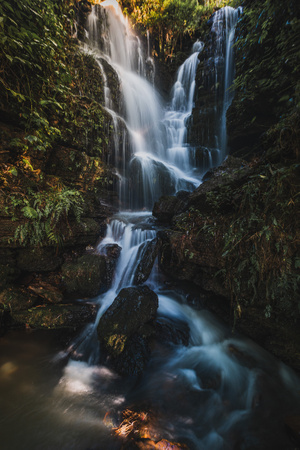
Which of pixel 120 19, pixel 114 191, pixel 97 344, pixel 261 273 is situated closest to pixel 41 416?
pixel 97 344

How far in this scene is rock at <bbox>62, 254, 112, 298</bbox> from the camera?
A: 4.29 meters

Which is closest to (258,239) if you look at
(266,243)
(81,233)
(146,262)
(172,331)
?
(266,243)

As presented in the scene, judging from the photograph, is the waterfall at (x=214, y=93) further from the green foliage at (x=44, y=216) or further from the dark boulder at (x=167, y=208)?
the green foliage at (x=44, y=216)

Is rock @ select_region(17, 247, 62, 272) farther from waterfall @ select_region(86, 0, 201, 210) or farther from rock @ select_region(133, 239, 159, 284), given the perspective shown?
waterfall @ select_region(86, 0, 201, 210)

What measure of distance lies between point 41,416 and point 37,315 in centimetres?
161

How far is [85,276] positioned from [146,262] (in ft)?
5.14

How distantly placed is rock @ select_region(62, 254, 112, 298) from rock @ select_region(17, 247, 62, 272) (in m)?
0.31

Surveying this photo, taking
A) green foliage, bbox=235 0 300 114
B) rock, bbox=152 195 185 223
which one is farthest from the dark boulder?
green foliage, bbox=235 0 300 114

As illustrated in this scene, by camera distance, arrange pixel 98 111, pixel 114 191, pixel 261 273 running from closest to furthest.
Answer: pixel 261 273 < pixel 98 111 < pixel 114 191

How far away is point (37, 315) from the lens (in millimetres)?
3578

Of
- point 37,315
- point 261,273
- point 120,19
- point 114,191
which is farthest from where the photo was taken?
point 120,19

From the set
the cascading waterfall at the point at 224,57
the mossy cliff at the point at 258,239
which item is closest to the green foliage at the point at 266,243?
the mossy cliff at the point at 258,239

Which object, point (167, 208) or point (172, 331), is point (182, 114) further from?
point (172, 331)

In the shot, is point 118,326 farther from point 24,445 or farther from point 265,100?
point 265,100
